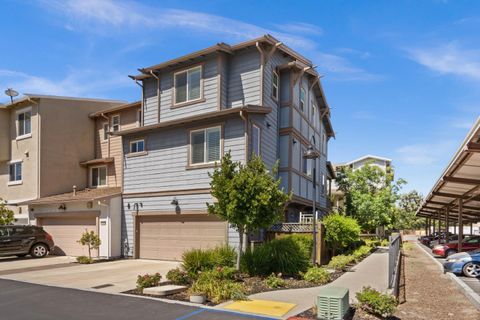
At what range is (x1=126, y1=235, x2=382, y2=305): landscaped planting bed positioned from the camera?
1002 centimetres

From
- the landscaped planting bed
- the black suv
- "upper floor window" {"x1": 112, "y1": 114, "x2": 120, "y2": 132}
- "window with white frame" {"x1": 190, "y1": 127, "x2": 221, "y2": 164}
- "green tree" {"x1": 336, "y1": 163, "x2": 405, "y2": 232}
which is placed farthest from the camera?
"green tree" {"x1": 336, "y1": 163, "x2": 405, "y2": 232}

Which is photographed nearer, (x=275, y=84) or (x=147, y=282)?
(x=147, y=282)

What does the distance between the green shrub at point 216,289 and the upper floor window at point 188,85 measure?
33.4 ft

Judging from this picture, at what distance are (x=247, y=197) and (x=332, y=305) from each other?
520 cm

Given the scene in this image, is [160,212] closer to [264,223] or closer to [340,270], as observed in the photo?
[264,223]

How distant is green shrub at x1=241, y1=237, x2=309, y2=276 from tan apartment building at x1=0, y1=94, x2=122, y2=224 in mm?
15534

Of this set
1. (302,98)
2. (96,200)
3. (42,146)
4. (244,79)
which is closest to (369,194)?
(302,98)

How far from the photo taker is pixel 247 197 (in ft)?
40.7

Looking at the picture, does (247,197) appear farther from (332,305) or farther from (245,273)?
(332,305)

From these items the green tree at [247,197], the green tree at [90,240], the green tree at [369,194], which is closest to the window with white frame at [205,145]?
the green tree at [247,197]

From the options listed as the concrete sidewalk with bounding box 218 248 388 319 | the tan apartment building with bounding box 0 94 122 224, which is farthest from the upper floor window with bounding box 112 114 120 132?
the concrete sidewalk with bounding box 218 248 388 319

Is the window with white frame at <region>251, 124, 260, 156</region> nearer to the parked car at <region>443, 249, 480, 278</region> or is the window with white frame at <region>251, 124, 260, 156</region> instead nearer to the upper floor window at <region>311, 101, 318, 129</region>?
the upper floor window at <region>311, 101, 318, 129</region>

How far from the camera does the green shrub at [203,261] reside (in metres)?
12.1

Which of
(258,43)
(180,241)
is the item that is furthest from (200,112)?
(180,241)
